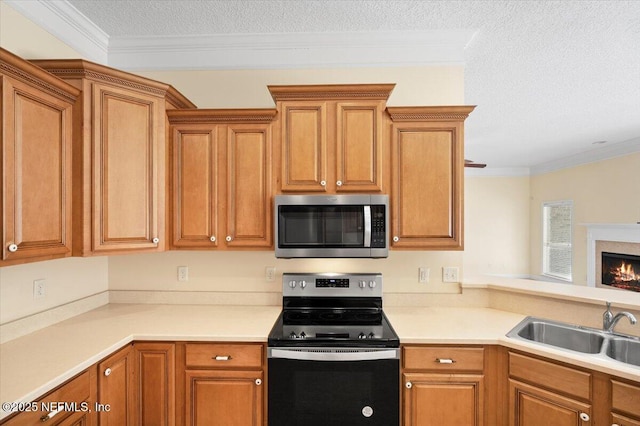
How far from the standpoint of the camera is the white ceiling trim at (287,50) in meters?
2.28

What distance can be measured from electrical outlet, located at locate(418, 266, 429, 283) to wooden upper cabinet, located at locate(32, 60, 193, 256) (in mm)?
1816

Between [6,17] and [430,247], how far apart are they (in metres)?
2.79

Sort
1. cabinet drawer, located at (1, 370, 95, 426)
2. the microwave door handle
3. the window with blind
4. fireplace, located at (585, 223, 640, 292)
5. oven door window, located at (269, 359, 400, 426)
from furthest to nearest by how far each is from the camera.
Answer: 1. the window with blind
2. fireplace, located at (585, 223, 640, 292)
3. the microwave door handle
4. oven door window, located at (269, 359, 400, 426)
5. cabinet drawer, located at (1, 370, 95, 426)

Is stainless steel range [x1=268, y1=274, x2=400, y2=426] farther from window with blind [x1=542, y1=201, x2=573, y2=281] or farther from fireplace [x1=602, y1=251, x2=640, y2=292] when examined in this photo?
window with blind [x1=542, y1=201, x2=573, y2=281]

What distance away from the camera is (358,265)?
2309mm

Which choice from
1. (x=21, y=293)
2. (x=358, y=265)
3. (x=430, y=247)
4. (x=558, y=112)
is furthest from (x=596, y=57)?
(x=21, y=293)

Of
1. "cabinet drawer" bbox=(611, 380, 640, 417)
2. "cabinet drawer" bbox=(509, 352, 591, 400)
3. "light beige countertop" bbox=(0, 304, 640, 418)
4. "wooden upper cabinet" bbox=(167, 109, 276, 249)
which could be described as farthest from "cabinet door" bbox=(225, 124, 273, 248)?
"cabinet drawer" bbox=(611, 380, 640, 417)

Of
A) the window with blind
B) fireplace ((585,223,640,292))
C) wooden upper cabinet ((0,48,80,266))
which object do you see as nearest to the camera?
wooden upper cabinet ((0,48,80,266))

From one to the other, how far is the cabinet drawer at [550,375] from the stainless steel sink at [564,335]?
241 mm

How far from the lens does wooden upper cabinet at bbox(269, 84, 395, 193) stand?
196 cm

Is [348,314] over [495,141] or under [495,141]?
under

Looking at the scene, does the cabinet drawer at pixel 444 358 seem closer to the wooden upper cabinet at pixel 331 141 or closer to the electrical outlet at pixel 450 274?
the electrical outlet at pixel 450 274

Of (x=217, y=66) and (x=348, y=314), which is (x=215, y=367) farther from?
(x=217, y=66)

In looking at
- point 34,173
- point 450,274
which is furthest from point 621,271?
point 34,173
